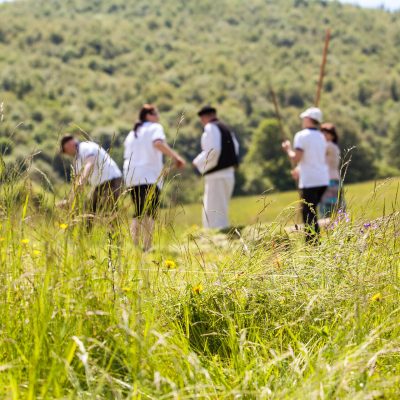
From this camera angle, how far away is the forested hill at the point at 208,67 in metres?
104

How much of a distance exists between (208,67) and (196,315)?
144374 mm

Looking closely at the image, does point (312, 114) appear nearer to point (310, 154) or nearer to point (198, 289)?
point (310, 154)

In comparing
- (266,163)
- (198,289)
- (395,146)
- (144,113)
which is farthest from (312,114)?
(395,146)

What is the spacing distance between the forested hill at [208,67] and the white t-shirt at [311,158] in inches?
2954

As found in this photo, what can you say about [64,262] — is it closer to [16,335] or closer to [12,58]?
[16,335]

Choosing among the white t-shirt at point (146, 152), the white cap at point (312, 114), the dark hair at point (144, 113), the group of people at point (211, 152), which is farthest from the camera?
the dark hair at point (144, 113)

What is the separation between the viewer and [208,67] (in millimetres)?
145000

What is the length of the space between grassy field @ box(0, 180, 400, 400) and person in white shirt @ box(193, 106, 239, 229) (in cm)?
553

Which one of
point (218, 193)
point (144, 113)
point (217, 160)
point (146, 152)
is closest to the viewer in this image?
point (146, 152)

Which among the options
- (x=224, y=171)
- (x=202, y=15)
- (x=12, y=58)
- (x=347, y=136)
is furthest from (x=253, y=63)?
(x=224, y=171)

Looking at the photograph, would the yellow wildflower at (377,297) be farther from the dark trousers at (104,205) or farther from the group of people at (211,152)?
the group of people at (211,152)

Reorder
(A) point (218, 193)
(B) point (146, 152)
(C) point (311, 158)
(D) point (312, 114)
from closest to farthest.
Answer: (D) point (312, 114)
(C) point (311, 158)
(B) point (146, 152)
(A) point (218, 193)

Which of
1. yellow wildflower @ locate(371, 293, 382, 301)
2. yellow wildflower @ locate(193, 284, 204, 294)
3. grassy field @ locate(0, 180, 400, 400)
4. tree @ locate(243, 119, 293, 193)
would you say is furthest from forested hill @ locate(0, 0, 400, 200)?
yellow wildflower @ locate(371, 293, 382, 301)

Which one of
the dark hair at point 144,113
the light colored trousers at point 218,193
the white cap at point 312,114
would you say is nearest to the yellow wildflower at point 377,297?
the white cap at point 312,114
